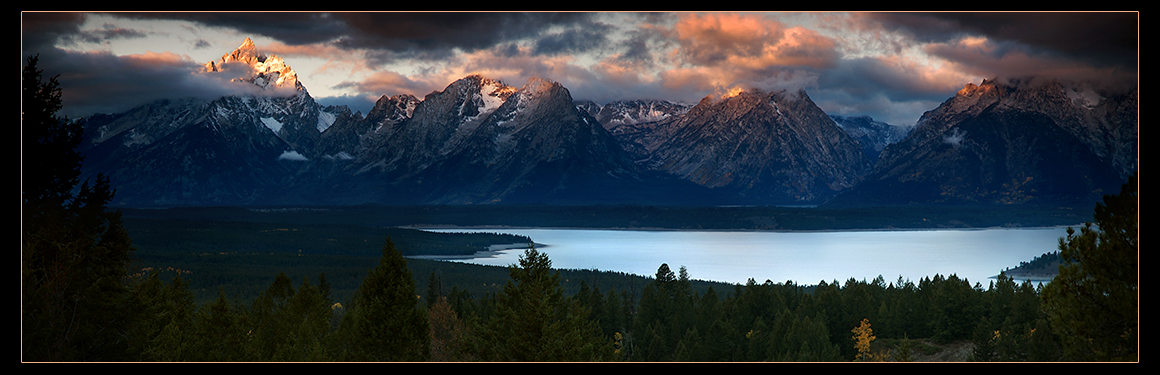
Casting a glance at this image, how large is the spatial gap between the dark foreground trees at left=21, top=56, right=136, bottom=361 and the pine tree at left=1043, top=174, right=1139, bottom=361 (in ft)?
107

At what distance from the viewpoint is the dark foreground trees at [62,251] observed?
88.0 feet

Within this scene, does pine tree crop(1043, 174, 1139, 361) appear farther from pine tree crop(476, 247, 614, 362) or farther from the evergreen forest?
pine tree crop(476, 247, 614, 362)

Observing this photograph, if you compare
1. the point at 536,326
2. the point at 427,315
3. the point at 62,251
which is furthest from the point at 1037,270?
the point at 62,251

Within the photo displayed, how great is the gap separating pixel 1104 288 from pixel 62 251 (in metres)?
34.6

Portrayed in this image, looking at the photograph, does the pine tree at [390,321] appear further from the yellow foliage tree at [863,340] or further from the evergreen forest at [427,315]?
the yellow foliage tree at [863,340]

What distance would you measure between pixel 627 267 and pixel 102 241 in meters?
163

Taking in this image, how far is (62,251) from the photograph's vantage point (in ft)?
89.0

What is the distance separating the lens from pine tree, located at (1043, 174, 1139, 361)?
2434 cm

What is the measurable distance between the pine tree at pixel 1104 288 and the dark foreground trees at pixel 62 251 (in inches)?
1286

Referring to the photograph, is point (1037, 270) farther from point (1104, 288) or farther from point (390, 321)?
point (390, 321)

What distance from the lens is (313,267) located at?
172m
